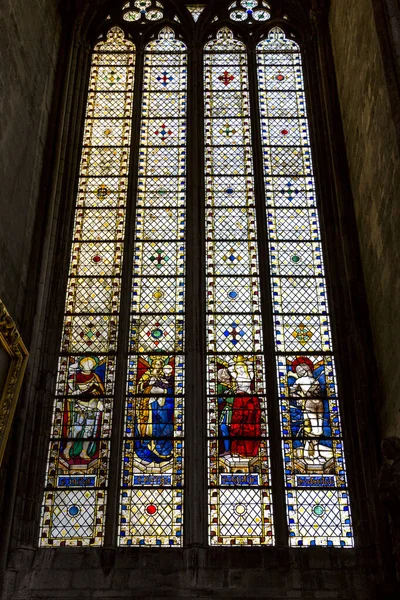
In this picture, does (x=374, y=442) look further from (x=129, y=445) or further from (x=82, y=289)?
(x=82, y=289)

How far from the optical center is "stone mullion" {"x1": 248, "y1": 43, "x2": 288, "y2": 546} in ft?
30.3

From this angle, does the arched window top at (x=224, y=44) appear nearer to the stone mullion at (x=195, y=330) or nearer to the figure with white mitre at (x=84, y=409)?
the stone mullion at (x=195, y=330)

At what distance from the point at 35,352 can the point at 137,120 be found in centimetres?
422

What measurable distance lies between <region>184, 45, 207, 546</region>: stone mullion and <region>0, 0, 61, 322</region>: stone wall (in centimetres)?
204

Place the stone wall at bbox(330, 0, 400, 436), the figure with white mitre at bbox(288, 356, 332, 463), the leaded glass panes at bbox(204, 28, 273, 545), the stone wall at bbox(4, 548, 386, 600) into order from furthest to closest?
the figure with white mitre at bbox(288, 356, 332, 463) → the leaded glass panes at bbox(204, 28, 273, 545) → the stone wall at bbox(330, 0, 400, 436) → the stone wall at bbox(4, 548, 386, 600)

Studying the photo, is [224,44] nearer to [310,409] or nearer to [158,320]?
[158,320]

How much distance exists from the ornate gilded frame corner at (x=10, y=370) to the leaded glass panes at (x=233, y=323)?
7.61 ft

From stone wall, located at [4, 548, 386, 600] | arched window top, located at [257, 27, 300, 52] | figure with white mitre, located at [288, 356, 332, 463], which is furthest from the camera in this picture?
arched window top, located at [257, 27, 300, 52]

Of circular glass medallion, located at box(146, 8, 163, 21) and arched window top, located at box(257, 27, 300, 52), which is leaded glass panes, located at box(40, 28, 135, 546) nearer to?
circular glass medallion, located at box(146, 8, 163, 21)

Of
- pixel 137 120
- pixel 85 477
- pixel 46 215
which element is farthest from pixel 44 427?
pixel 137 120

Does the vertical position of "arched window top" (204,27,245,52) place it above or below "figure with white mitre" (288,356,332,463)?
above

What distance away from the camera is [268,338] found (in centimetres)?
1042

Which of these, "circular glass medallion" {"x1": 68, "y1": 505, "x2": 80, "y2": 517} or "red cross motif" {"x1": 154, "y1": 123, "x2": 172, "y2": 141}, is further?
"red cross motif" {"x1": 154, "y1": 123, "x2": 172, "y2": 141}

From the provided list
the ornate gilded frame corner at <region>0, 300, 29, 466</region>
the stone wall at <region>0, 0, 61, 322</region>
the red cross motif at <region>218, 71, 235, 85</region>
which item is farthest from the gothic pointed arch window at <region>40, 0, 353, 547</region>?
the ornate gilded frame corner at <region>0, 300, 29, 466</region>
